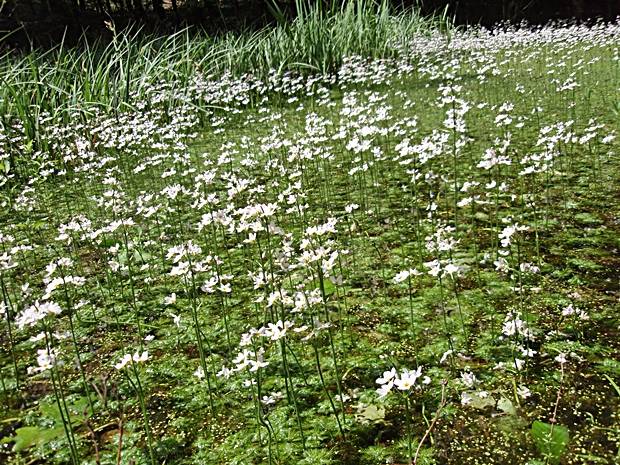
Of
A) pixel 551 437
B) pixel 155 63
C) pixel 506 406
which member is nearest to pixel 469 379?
pixel 506 406

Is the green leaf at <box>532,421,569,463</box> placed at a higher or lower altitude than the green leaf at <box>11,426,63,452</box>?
higher

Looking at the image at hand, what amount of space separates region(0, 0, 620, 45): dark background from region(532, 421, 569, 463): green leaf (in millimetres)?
15220

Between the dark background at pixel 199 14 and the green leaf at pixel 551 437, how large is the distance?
49.9 ft

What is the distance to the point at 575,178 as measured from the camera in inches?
162

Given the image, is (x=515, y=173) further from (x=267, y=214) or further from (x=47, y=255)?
(x=47, y=255)

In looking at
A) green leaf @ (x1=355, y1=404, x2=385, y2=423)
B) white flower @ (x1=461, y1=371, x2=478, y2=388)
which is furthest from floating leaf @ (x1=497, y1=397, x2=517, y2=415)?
green leaf @ (x1=355, y1=404, x2=385, y2=423)

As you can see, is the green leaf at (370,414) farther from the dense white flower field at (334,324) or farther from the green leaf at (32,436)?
the green leaf at (32,436)

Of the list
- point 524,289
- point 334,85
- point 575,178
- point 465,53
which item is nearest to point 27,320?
point 524,289

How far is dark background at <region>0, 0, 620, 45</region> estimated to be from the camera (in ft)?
56.8

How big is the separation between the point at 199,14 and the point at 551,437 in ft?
79.3

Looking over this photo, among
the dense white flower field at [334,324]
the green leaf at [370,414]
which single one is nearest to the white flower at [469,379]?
the dense white flower field at [334,324]

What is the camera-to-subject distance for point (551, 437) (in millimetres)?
1567

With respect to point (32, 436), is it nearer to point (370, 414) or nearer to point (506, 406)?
point (370, 414)

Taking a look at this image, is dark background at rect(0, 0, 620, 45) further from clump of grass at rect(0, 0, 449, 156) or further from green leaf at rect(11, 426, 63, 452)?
green leaf at rect(11, 426, 63, 452)
